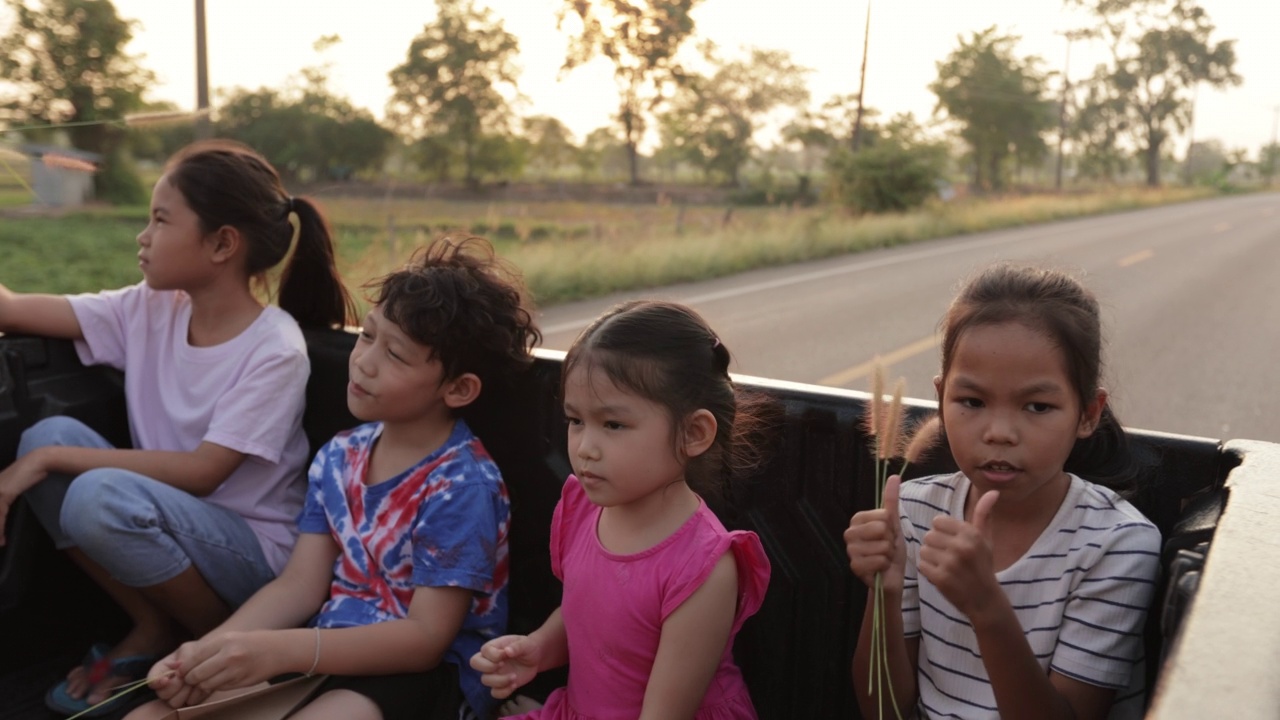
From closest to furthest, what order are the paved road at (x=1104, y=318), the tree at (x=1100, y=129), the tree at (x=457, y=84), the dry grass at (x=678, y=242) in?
the paved road at (x=1104, y=318) → the dry grass at (x=678, y=242) → the tree at (x=457, y=84) → the tree at (x=1100, y=129)

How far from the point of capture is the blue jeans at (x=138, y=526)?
2270 mm

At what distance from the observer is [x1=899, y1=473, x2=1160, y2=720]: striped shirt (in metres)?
1.57

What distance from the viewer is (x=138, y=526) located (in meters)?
2.28

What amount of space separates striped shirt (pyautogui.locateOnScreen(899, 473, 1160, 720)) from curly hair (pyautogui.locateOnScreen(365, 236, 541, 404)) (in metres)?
1.03

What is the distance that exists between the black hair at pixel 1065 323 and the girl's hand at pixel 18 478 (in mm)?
1947

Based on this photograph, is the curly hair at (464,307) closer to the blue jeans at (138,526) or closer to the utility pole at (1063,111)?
the blue jeans at (138,526)

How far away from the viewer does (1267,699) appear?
32.5 inches

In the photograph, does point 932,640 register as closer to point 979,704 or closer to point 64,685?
point 979,704

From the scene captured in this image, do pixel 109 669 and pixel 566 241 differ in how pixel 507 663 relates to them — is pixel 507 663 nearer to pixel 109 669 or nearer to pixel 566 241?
pixel 109 669

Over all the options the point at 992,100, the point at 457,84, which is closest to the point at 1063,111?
the point at 992,100

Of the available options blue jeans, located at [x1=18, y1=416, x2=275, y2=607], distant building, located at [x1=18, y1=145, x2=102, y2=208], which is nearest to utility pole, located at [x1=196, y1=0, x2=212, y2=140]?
distant building, located at [x1=18, y1=145, x2=102, y2=208]

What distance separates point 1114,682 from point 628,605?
2.47 feet

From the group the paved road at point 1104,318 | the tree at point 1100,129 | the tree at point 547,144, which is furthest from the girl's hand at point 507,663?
the tree at point 1100,129

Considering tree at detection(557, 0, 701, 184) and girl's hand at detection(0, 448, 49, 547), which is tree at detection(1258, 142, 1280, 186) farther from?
girl's hand at detection(0, 448, 49, 547)
